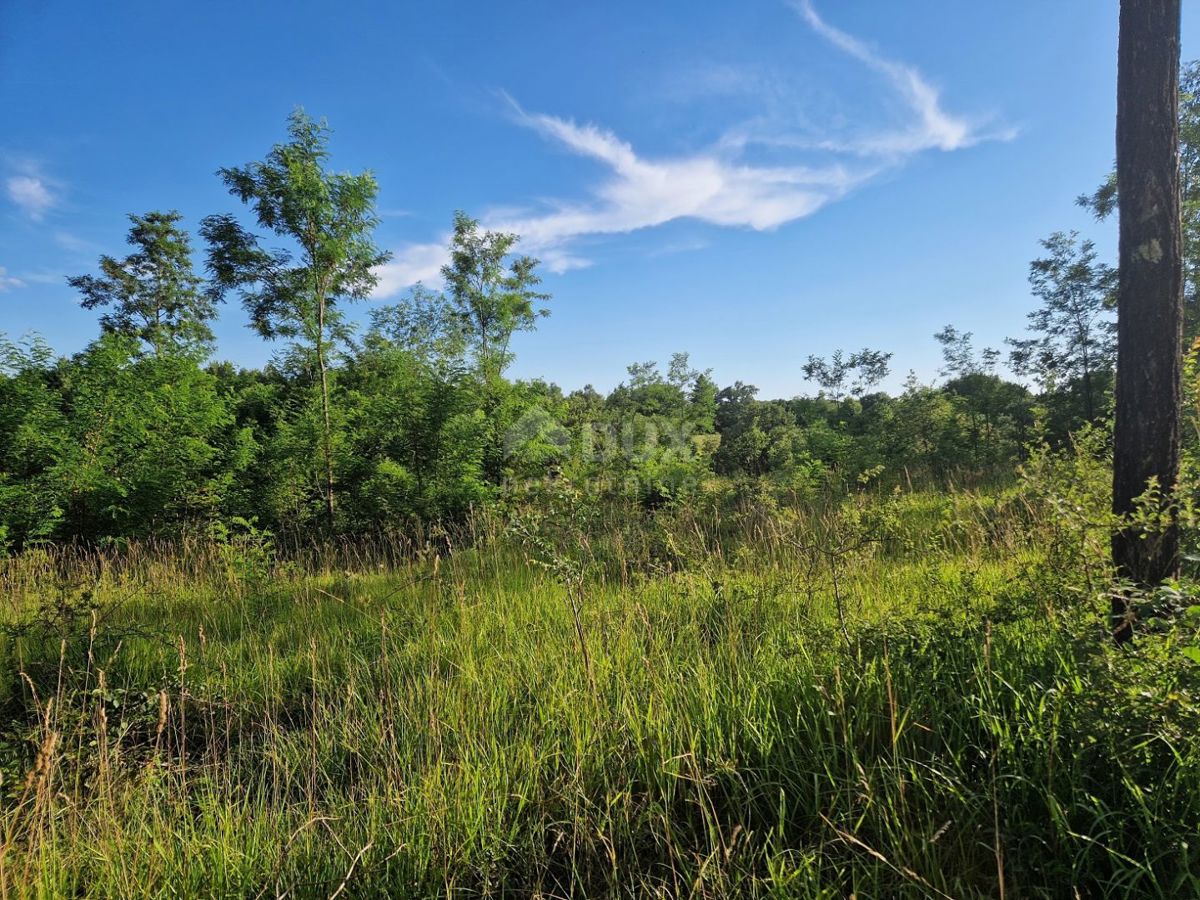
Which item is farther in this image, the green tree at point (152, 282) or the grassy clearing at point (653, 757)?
the green tree at point (152, 282)

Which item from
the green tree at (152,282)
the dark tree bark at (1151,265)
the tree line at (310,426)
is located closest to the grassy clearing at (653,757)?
the dark tree bark at (1151,265)

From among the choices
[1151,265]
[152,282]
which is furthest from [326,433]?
[152,282]

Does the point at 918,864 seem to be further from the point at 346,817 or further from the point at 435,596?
the point at 435,596

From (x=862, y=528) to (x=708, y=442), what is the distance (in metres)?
10.7

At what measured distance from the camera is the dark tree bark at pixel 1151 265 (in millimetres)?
2568

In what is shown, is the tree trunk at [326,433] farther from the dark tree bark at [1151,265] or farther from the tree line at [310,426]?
the dark tree bark at [1151,265]

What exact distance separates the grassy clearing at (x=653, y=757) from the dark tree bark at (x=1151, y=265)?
0.46 metres

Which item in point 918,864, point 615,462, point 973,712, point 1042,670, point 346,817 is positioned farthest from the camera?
point 615,462

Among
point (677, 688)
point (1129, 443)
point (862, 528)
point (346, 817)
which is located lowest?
point (346, 817)

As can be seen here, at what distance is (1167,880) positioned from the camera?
136 cm

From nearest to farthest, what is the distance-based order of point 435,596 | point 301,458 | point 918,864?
point 918,864
point 435,596
point 301,458

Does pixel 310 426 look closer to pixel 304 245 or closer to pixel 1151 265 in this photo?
pixel 304 245

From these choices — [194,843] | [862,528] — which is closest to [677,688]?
[194,843]

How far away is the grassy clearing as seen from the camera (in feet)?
5.05
